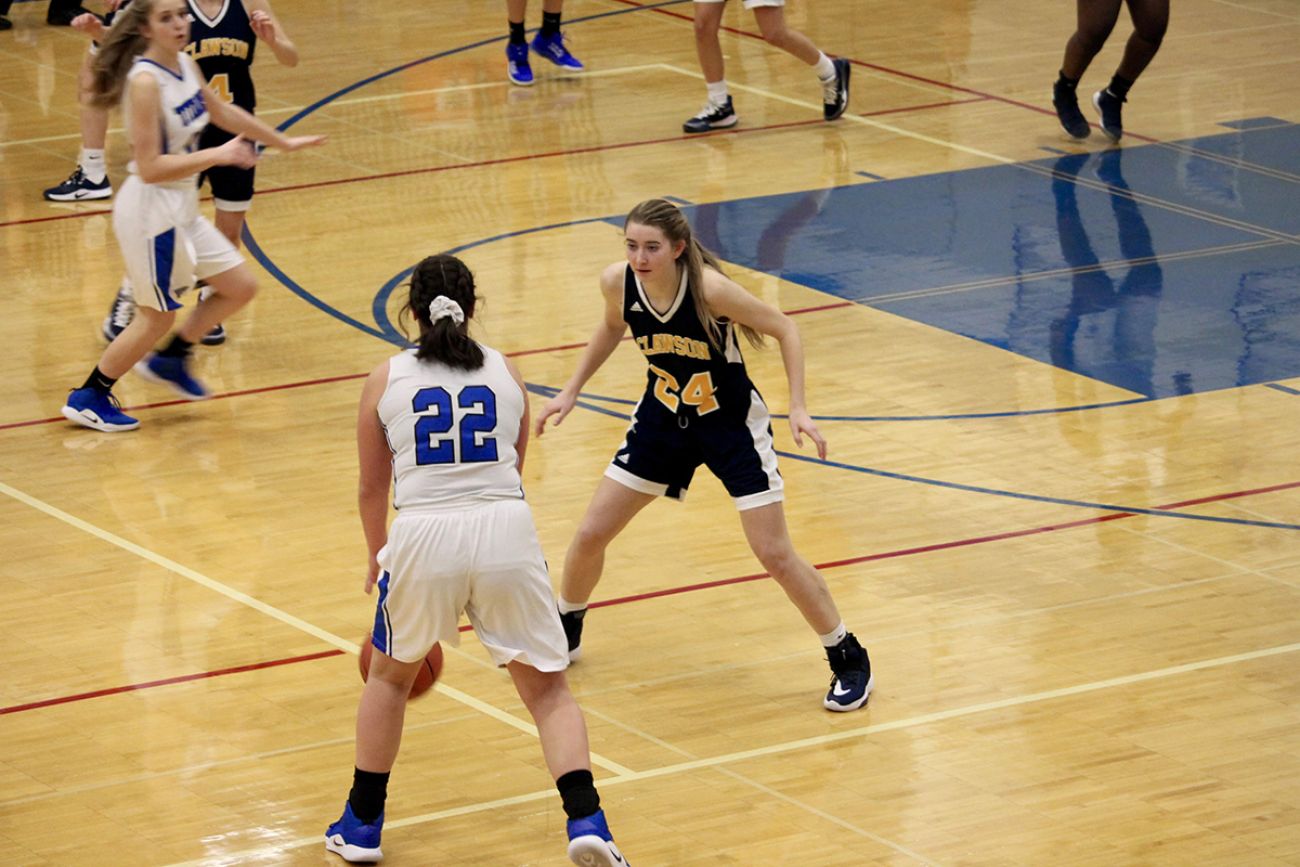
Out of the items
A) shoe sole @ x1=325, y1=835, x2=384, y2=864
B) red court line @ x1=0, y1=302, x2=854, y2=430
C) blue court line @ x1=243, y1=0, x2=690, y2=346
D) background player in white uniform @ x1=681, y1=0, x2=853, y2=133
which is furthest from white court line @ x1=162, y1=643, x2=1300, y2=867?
background player in white uniform @ x1=681, y1=0, x2=853, y2=133

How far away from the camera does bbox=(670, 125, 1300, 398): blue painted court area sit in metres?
10.0

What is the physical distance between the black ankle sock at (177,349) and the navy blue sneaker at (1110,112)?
665cm

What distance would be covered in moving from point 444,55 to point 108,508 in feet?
28.4

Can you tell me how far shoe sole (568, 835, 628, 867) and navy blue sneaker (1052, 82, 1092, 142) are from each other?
9354mm

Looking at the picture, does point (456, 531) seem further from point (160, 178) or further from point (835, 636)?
point (160, 178)

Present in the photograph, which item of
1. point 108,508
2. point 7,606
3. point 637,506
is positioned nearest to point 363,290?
point 108,508

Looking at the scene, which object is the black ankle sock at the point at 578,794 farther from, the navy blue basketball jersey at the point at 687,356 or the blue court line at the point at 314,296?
the blue court line at the point at 314,296

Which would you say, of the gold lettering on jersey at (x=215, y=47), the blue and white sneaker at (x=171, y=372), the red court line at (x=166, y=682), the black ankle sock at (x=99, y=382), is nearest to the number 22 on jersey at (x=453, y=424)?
the red court line at (x=166, y=682)

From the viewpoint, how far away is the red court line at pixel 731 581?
264 inches

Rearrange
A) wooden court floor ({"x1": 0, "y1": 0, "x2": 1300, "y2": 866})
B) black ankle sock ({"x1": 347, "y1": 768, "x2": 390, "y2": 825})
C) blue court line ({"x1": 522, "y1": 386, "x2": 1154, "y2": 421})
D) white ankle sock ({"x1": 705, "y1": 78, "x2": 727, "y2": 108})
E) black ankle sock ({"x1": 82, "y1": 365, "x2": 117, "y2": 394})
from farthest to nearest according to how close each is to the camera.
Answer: white ankle sock ({"x1": 705, "y1": 78, "x2": 727, "y2": 108}) < blue court line ({"x1": 522, "y1": 386, "x2": 1154, "y2": 421}) < black ankle sock ({"x1": 82, "y1": 365, "x2": 117, "y2": 394}) < wooden court floor ({"x1": 0, "y1": 0, "x2": 1300, "y2": 866}) < black ankle sock ({"x1": 347, "y1": 768, "x2": 390, "y2": 825})

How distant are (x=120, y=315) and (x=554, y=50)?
6307mm

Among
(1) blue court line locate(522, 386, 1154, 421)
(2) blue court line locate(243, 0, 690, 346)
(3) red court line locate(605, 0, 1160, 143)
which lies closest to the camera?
(1) blue court line locate(522, 386, 1154, 421)

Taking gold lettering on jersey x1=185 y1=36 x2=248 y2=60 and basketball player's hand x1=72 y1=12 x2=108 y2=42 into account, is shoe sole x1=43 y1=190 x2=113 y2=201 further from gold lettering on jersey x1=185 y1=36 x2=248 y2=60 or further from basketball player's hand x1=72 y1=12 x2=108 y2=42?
gold lettering on jersey x1=185 y1=36 x2=248 y2=60

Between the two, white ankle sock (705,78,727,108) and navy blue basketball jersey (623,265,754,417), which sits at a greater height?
navy blue basketball jersey (623,265,754,417)
